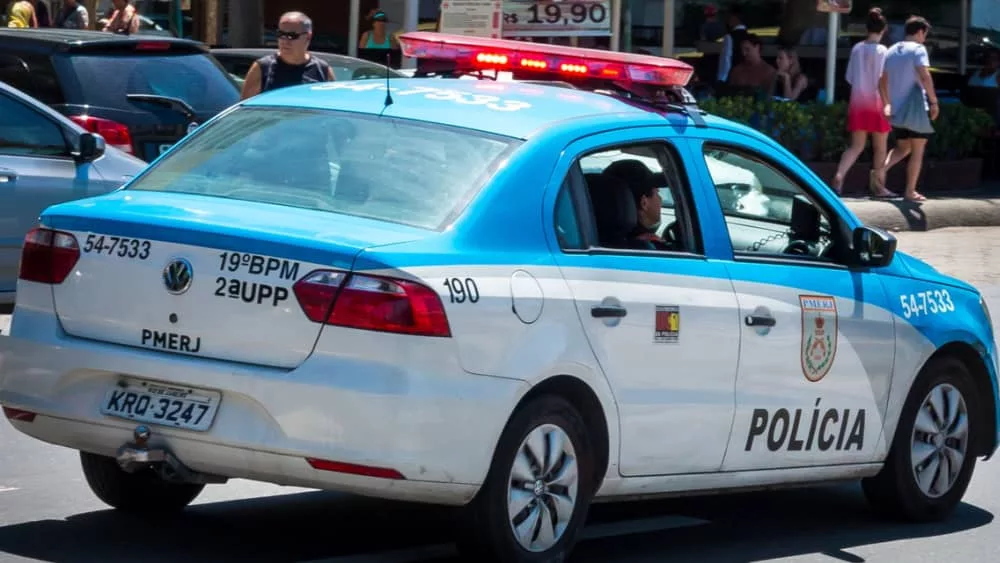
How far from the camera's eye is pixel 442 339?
17.5 feet

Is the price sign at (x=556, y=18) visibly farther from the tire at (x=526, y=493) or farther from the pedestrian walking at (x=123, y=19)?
the tire at (x=526, y=493)

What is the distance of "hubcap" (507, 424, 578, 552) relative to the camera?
5656mm

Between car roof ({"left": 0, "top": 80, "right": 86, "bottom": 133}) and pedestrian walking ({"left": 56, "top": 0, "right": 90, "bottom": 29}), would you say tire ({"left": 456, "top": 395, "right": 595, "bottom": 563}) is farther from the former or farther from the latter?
pedestrian walking ({"left": 56, "top": 0, "right": 90, "bottom": 29})

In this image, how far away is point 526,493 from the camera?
5691 millimetres

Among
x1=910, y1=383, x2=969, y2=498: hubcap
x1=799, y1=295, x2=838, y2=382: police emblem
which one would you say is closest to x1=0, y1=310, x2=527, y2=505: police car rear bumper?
x1=799, y1=295, x2=838, y2=382: police emblem

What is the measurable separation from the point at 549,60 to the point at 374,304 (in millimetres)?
2002

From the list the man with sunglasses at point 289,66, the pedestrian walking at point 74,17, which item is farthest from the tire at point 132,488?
the pedestrian walking at point 74,17

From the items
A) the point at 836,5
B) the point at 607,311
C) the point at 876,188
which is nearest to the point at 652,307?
the point at 607,311

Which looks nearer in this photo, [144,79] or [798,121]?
[144,79]

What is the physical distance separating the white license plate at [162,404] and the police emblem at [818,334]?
226 centimetres

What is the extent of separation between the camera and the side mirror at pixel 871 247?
23.0 ft

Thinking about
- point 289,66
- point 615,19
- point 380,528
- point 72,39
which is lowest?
point 380,528

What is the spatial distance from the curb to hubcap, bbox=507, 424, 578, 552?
1180cm

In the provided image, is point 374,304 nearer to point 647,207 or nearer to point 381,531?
point 381,531
